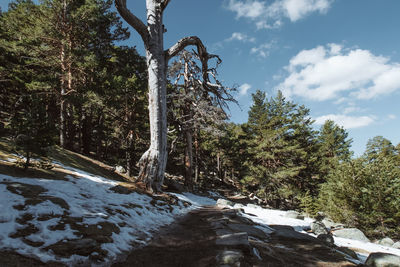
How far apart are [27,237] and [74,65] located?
15.9 m

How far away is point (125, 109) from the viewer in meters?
15.1

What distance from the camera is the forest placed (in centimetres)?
806

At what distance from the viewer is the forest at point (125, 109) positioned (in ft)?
26.4

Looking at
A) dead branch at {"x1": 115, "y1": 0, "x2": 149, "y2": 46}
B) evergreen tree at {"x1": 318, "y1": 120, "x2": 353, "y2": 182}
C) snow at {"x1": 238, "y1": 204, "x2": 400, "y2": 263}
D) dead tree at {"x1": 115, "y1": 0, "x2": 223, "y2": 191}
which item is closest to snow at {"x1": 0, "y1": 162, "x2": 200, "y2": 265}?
dead tree at {"x1": 115, "y1": 0, "x2": 223, "y2": 191}

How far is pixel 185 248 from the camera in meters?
2.86

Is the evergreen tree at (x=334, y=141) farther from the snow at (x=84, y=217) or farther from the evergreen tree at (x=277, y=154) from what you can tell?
the snow at (x=84, y=217)

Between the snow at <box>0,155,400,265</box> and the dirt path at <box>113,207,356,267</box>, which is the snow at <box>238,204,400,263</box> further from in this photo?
the snow at <box>0,155,400,265</box>

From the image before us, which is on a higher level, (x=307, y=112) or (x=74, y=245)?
(x=307, y=112)

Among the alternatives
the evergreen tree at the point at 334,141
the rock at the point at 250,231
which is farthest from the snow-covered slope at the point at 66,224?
the evergreen tree at the point at 334,141

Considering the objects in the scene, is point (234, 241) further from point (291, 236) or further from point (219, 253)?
point (291, 236)

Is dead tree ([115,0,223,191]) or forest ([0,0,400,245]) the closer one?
dead tree ([115,0,223,191])

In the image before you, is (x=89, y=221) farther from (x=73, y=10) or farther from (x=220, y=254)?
(x=73, y=10)

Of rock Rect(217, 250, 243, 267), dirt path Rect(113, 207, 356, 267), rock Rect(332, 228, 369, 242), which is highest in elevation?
rock Rect(217, 250, 243, 267)

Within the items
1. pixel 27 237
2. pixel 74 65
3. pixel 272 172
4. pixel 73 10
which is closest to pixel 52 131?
pixel 27 237
